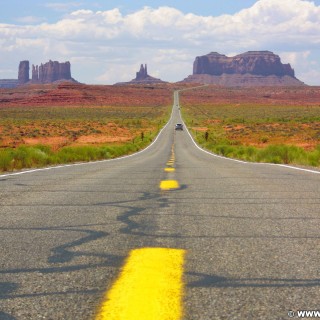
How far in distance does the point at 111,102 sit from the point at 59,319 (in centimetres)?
14991

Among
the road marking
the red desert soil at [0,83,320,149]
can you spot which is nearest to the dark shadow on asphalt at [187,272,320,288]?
the road marking

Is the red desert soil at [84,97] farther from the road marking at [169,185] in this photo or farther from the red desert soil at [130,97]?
the road marking at [169,185]

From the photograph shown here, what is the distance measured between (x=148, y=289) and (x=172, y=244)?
4.38ft

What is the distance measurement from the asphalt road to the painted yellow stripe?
75mm

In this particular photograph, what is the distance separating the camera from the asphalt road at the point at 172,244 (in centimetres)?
306

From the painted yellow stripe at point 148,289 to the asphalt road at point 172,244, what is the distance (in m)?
0.07

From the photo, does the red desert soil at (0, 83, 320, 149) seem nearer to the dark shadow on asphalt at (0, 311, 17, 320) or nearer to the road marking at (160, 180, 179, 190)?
the road marking at (160, 180, 179, 190)

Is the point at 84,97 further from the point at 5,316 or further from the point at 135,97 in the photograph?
the point at 5,316

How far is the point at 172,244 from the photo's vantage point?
180 inches

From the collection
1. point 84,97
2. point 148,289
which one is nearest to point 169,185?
point 148,289

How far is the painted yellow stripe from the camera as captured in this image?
2814mm

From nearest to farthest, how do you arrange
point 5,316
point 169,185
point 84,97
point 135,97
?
1. point 5,316
2. point 169,185
3. point 84,97
4. point 135,97

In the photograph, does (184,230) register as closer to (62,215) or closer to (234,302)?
(62,215)

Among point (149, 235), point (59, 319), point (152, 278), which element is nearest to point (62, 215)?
point (149, 235)
